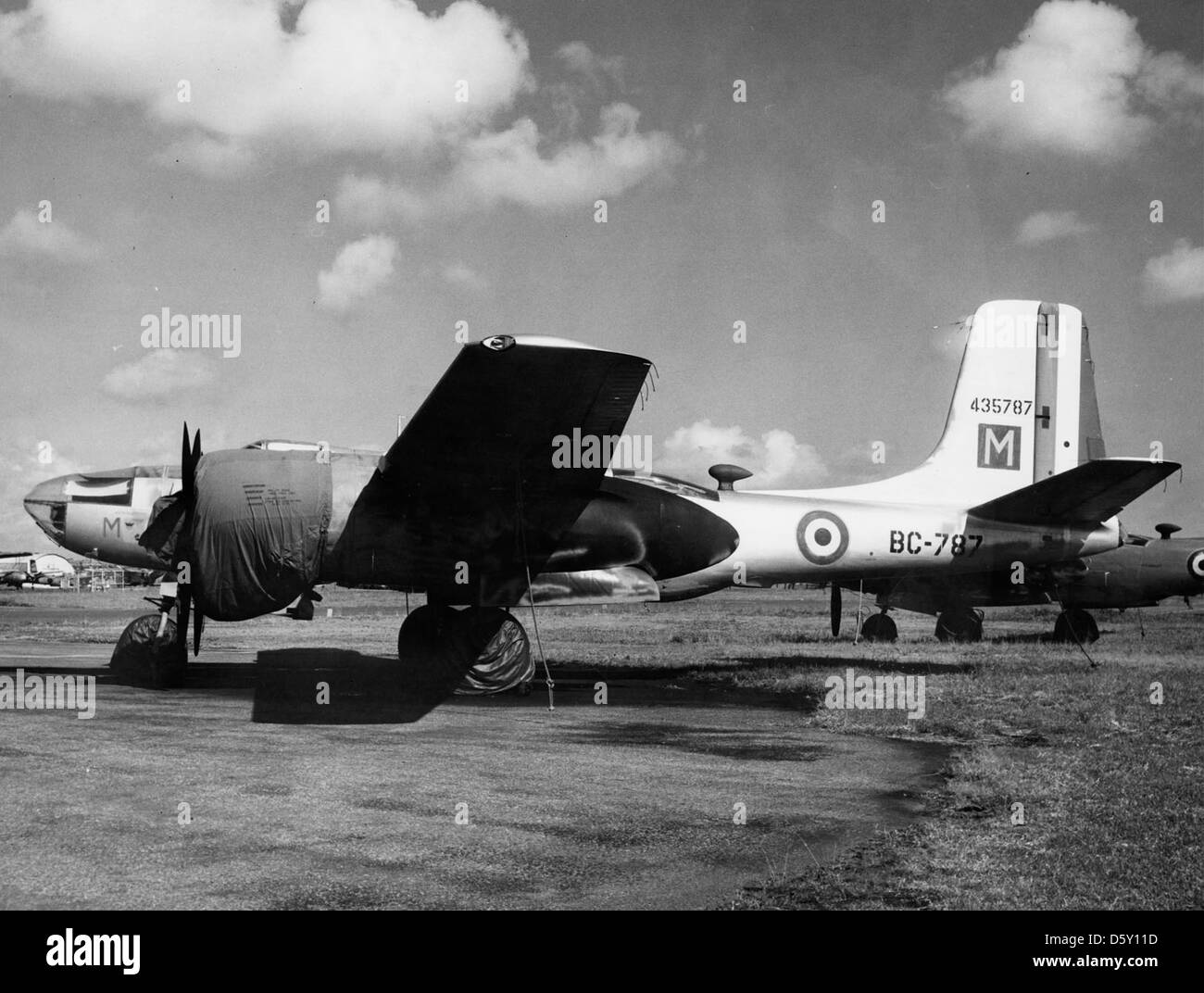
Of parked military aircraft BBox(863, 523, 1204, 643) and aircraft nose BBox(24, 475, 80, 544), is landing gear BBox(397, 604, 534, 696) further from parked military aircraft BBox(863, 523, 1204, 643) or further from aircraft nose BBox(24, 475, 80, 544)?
parked military aircraft BBox(863, 523, 1204, 643)

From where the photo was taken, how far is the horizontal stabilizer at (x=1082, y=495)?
16.4 metres

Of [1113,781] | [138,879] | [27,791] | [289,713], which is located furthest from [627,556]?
[138,879]

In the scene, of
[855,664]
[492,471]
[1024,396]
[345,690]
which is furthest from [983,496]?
[345,690]

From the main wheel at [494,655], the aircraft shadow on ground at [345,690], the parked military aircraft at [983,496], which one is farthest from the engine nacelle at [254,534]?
the parked military aircraft at [983,496]

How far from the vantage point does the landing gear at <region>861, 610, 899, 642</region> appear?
2620 cm

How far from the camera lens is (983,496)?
63.2ft

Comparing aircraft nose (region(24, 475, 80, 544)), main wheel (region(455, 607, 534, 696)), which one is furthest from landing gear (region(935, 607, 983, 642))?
aircraft nose (region(24, 475, 80, 544))

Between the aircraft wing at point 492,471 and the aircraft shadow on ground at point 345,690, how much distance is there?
1474 mm

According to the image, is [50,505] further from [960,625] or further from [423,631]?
[960,625]

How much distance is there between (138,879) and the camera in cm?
508

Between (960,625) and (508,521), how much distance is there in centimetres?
1753
